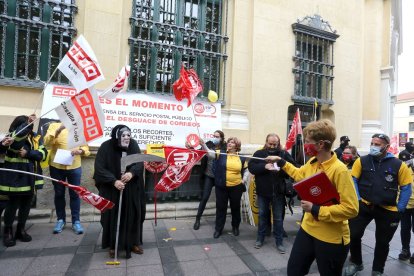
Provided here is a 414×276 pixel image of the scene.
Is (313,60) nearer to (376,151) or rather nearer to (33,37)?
(376,151)

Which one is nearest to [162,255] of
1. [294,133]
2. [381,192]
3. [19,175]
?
[19,175]

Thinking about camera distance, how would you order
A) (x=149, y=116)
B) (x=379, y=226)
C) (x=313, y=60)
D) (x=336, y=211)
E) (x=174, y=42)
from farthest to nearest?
(x=313, y=60) < (x=174, y=42) < (x=149, y=116) < (x=379, y=226) < (x=336, y=211)

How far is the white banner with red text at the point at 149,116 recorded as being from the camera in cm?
533

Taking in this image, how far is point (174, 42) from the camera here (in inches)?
261

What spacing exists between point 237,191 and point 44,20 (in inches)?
198

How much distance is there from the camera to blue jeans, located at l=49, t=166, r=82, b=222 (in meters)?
4.76

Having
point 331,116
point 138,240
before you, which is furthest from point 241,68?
point 138,240

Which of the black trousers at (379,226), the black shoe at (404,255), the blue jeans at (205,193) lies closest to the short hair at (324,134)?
the black trousers at (379,226)

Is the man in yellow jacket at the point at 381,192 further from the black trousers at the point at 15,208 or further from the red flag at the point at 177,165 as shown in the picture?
the black trousers at the point at 15,208

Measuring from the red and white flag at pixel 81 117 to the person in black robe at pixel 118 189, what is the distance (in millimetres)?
346

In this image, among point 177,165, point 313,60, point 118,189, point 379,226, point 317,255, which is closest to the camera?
point 317,255

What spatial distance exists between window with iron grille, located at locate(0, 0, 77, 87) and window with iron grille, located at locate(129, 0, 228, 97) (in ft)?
4.46

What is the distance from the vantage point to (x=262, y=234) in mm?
4543

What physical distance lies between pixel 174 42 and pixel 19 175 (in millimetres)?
4238
